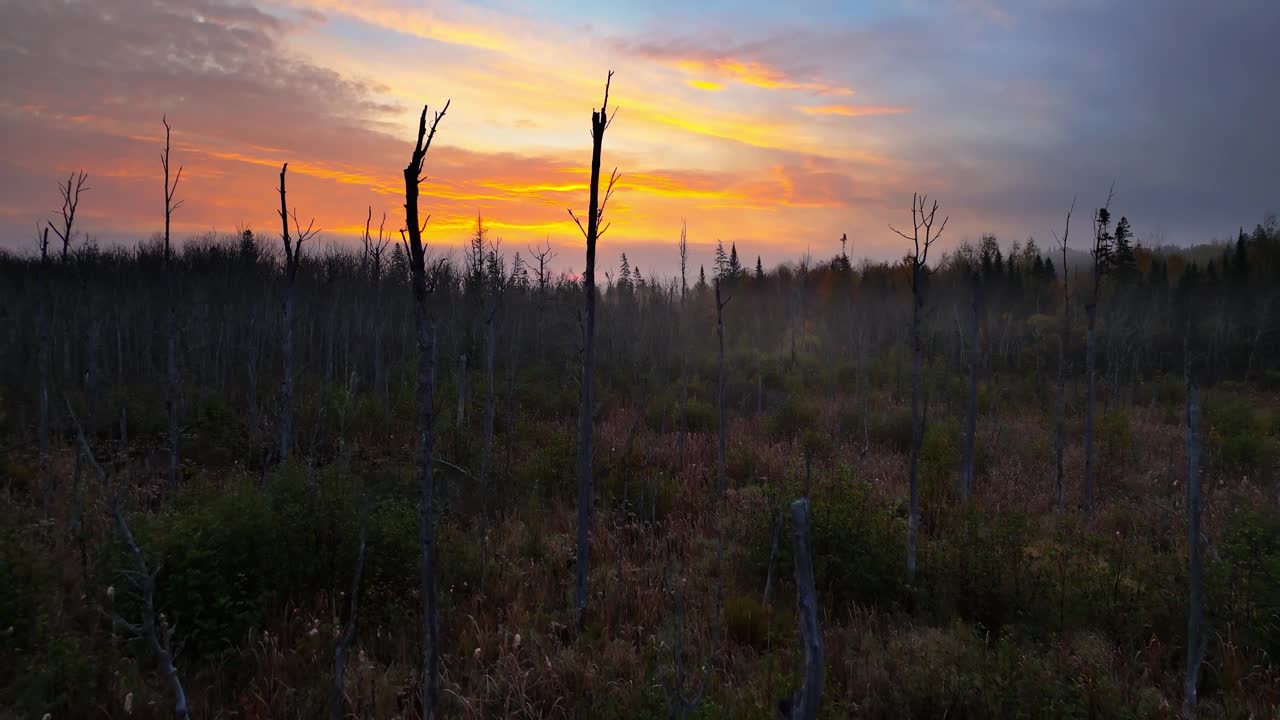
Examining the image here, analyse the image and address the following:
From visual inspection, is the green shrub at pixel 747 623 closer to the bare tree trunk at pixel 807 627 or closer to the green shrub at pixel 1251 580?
the bare tree trunk at pixel 807 627

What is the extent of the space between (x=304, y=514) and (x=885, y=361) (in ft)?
101

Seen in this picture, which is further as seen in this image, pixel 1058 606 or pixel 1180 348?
pixel 1180 348

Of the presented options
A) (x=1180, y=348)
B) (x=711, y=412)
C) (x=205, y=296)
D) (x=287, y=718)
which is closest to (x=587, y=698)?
(x=287, y=718)

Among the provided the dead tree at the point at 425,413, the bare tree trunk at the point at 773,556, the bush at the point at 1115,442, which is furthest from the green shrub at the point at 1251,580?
the bush at the point at 1115,442

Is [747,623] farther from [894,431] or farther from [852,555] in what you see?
[894,431]

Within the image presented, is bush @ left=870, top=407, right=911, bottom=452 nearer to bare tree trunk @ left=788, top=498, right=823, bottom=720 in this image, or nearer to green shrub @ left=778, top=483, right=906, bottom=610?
green shrub @ left=778, top=483, right=906, bottom=610

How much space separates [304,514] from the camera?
670cm

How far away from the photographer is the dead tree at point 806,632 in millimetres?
2635

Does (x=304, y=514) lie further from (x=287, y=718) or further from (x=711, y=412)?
(x=711, y=412)

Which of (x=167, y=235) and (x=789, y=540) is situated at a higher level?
(x=167, y=235)

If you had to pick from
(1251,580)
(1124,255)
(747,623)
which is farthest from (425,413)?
(1124,255)

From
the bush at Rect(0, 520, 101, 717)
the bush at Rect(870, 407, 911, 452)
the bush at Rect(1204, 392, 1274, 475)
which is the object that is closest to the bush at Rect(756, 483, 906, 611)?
the bush at Rect(0, 520, 101, 717)

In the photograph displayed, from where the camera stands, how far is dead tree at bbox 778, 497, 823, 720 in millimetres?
2635

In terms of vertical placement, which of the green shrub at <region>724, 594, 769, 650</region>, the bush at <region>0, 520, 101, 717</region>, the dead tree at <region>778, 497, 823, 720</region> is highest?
the dead tree at <region>778, 497, 823, 720</region>
